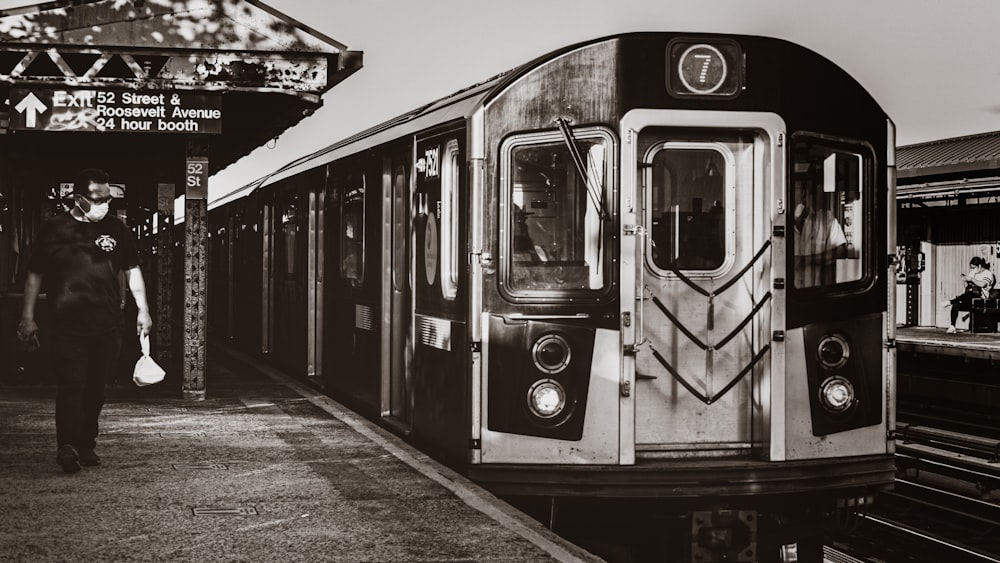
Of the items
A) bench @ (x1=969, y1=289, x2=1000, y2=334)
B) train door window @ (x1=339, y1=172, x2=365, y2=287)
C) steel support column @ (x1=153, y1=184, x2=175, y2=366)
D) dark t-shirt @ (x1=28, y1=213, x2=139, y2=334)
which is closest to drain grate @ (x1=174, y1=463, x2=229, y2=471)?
dark t-shirt @ (x1=28, y1=213, x2=139, y2=334)

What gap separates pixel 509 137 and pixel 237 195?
1253 centimetres

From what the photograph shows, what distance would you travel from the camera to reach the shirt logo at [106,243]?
25.7ft

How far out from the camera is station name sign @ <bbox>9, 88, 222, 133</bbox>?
10703mm

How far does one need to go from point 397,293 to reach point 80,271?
218cm

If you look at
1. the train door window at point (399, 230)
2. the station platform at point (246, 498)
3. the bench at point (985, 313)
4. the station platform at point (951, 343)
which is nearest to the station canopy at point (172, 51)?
the train door window at point (399, 230)

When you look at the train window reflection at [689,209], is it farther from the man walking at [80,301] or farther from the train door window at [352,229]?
the train door window at [352,229]

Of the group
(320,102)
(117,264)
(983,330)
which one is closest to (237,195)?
(320,102)

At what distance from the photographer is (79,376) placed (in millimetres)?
7633

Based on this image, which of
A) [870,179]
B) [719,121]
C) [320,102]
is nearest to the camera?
[719,121]

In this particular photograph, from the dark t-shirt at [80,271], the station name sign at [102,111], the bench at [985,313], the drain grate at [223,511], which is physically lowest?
the drain grate at [223,511]

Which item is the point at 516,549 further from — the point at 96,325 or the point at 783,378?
the point at 96,325

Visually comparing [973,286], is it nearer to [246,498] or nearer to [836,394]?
[836,394]

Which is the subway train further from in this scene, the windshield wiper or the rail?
the rail

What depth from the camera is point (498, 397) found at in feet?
21.9
